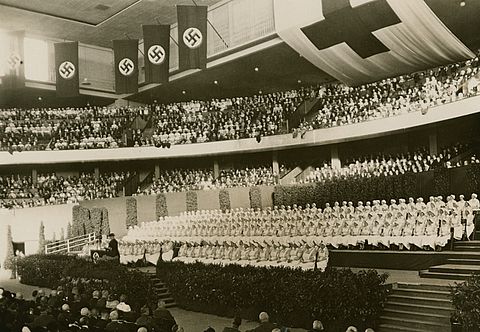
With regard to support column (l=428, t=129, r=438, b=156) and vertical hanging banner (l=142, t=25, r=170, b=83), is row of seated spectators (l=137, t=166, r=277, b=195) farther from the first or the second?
vertical hanging banner (l=142, t=25, r=170, b=83)

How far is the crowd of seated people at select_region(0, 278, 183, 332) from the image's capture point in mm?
10883

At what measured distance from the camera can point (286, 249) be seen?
18828 millimetres

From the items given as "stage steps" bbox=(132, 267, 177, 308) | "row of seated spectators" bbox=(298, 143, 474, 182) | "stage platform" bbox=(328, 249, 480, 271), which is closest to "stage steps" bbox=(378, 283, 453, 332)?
"stage platform" bbox=(328, 249, 480, 271)

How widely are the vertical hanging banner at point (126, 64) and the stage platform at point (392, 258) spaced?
11164mm

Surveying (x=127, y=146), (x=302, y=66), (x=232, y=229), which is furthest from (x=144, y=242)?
(x=302, y=66)

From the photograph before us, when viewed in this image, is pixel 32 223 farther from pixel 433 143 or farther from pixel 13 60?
pixel 433 143

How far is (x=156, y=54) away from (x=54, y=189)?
1483cm

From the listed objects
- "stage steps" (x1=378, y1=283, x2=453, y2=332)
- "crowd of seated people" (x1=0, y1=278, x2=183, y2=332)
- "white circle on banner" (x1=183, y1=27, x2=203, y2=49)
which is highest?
"white circle on banner" (x1=183, y1=27, x2=203, y2=49)

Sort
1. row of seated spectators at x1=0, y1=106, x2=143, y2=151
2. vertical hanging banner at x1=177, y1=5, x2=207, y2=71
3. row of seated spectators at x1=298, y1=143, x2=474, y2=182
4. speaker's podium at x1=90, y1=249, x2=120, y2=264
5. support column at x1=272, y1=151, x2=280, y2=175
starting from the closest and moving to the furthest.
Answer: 1. vertical hanging banner at x1=177, y1=5, x2=207, y2=71
2. speaker's podium at x1=90, y1=249, x2=120, y2=264
3. row of seated spectators at x1=298, y1=143, x2=474, y2=182
4. row of seated spectators at x1=0, y1=106, x2=143, y2=151
5. support column at x1=272, y1=151, x2=280, y2=175

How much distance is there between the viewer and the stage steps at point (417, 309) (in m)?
12.7

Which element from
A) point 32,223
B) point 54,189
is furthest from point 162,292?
point 54,189

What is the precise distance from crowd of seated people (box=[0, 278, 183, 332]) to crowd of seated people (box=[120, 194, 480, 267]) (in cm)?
643

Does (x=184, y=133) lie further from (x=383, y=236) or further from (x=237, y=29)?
(x=383, y=236)

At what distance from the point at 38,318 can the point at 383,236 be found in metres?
11.0
